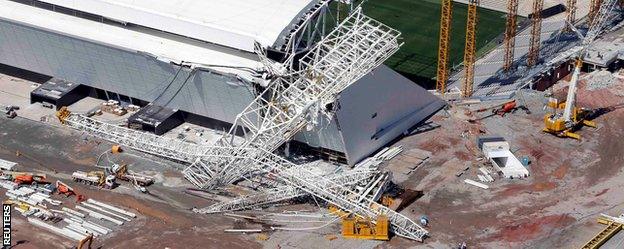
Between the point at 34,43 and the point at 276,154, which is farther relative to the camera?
the point at 34,43

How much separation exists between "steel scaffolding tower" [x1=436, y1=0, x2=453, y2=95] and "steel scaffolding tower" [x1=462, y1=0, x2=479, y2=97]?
8.13 ft

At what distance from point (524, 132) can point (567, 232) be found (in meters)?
23.8

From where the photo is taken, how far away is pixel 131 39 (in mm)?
135875

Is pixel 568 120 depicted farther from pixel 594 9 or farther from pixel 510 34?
pixel 594 9

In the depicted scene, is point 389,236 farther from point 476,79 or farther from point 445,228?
point 476,79

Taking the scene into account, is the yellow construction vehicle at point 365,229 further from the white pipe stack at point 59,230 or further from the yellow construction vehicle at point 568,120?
the yellow construction vehicle at point 568,120

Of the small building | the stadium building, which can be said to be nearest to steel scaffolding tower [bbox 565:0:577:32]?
the stadium building

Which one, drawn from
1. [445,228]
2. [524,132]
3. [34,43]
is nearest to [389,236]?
[445,228]

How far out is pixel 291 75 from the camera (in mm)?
125688

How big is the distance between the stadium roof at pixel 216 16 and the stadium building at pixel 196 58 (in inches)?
4.6

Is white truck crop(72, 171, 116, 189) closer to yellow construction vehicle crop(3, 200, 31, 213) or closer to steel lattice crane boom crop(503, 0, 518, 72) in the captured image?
yellow construction vehicle crop(3, 200, 31, 213)

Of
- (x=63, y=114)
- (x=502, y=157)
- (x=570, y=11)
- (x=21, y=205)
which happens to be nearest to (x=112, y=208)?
(x=21, y=205)

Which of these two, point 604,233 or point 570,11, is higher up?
point 570,11

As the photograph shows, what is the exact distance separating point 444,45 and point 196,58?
1293 inches
